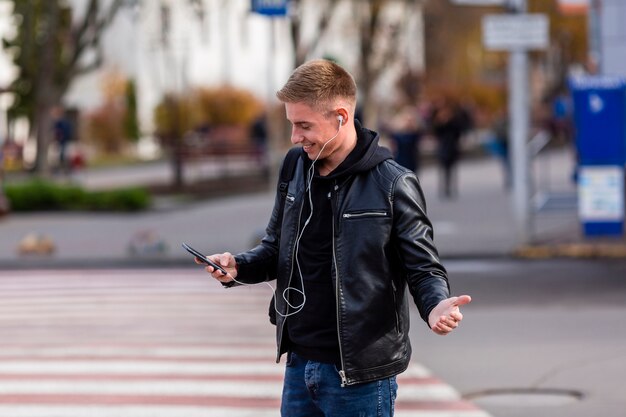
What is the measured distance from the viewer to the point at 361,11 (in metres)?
45.4

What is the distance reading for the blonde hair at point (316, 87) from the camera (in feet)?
15.4

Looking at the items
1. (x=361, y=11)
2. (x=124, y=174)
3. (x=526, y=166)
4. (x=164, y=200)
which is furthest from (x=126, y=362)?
(x=361, y=11)

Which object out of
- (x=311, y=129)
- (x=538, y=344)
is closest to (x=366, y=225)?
(x=311, y=129)

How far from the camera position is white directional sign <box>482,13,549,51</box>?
53.3 feet

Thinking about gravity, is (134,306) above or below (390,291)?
below

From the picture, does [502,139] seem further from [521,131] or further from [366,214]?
[366,214]

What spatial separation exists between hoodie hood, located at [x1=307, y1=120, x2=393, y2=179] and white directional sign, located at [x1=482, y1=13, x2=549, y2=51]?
11.5 metres

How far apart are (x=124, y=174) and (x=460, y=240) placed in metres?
22.4

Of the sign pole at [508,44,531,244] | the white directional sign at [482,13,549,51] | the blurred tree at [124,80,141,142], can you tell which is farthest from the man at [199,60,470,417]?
the blurred tree at [124,80,141,142]

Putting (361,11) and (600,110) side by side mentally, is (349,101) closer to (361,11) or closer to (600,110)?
(600,110)

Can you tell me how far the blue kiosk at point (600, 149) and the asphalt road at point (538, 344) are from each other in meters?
1.79

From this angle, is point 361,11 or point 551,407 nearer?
point 551,407

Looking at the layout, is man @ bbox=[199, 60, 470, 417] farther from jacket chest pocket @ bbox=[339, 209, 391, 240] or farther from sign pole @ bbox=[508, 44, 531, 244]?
sign pole @ bbox=[508, 44, 531, 244]

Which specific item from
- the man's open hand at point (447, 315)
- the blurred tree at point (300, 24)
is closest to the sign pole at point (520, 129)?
the man's open hand at point (447, 315)
